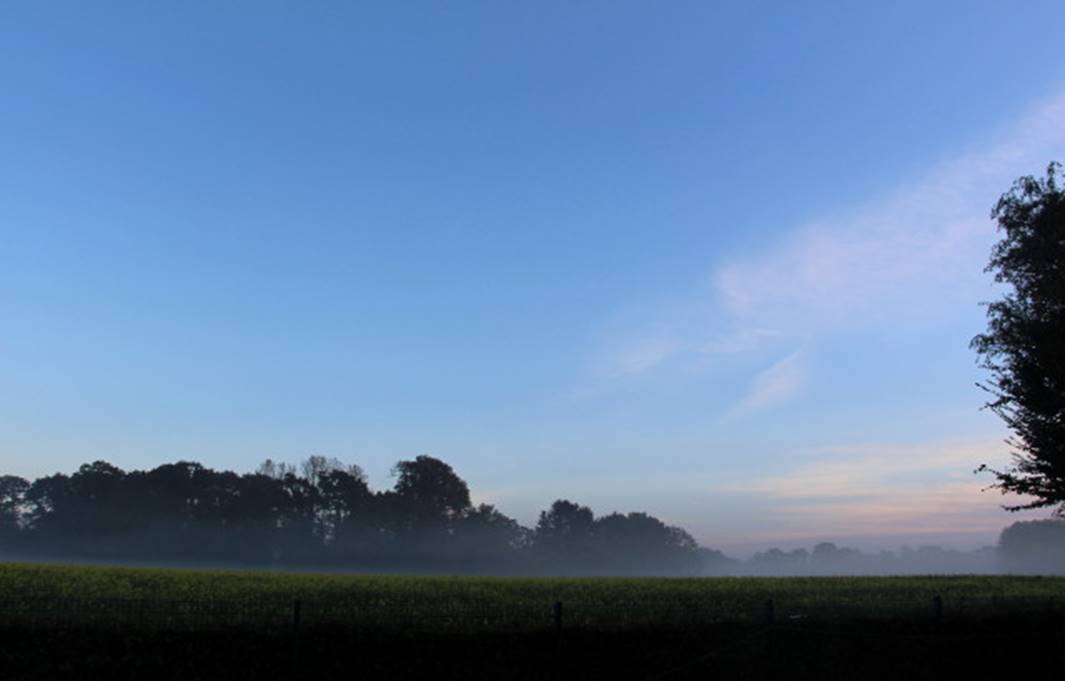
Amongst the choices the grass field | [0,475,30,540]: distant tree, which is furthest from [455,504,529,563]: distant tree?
the grass field

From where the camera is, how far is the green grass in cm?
1505

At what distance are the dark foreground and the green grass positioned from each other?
446mm

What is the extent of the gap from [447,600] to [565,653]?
7.96 m

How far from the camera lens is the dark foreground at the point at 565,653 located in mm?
13672

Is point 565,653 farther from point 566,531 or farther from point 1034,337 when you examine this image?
point 566,531

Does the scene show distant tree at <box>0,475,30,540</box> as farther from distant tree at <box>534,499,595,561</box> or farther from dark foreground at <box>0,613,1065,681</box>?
dark foreground at <box>0,613,1065,681</box>

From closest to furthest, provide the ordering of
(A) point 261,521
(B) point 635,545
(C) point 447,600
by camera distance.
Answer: (C) point 447,600, (A) point 261,521, (B) point 635,545

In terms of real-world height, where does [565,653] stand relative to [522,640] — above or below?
below

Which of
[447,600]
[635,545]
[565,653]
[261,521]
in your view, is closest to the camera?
[565,653]

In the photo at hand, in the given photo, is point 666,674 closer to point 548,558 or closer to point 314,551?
point 314,551

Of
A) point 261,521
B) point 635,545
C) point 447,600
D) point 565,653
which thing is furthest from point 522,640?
point 635,545

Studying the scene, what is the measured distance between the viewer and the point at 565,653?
15164 mm

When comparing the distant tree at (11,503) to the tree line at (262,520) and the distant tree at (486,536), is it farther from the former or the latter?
the distant tree at (486,536)

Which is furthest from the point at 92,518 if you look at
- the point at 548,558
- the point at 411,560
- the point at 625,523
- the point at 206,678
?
the point at 206,678
